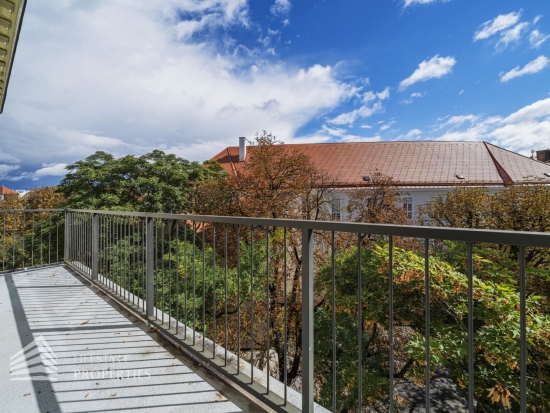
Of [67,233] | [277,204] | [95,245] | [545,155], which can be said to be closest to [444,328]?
[95,245]

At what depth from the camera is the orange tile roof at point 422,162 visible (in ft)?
75.6

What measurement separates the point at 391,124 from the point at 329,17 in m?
12.2

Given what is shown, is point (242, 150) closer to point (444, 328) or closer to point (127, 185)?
point (127, 185)

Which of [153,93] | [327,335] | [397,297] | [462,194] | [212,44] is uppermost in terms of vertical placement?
[212,44]

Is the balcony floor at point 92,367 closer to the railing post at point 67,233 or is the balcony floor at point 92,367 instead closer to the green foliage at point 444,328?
the railing post at point 67,233

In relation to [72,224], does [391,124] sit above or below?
above

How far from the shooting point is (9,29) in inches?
121

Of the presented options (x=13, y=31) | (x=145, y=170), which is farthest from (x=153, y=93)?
(x=13, y=31)

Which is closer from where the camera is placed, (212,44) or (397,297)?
(397,297)

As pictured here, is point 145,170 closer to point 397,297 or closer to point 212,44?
point 212,44

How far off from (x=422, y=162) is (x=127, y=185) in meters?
23.0

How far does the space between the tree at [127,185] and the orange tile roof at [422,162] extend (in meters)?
6.98

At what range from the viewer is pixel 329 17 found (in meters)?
19.1

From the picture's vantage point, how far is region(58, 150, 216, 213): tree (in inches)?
552
